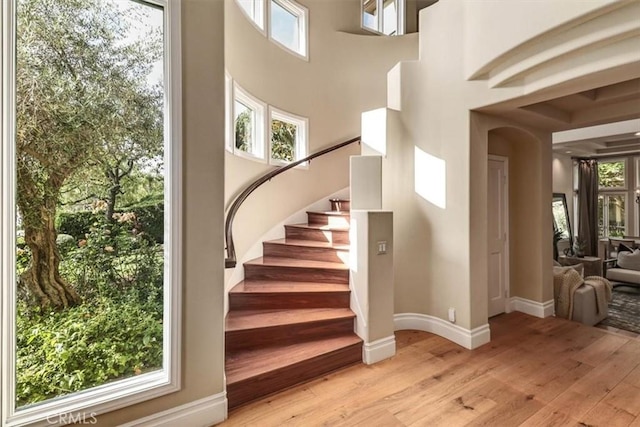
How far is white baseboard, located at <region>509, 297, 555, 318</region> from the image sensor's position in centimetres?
397

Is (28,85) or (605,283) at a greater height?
(28,85)

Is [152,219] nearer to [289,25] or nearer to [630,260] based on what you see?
[289,25]

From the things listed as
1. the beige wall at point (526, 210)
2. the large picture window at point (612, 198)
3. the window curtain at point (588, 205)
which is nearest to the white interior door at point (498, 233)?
the beige wall at point (526, 210)

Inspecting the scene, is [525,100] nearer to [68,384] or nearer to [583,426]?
[583,426]

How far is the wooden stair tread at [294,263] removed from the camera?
336cm

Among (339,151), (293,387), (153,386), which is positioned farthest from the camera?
(339,151)

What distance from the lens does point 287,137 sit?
4.64 meters

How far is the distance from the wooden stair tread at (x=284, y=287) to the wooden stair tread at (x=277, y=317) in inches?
7.5

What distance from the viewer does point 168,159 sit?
1.98 m

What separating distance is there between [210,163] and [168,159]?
26 centimetres

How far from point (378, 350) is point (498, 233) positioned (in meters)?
2.40

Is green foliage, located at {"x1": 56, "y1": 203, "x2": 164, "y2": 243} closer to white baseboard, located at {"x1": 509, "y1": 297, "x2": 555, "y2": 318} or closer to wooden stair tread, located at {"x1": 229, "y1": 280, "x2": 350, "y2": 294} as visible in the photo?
wooden stair tread, located at {"x1": 229, "y1": 280, "x2": 350, "y2": 294}

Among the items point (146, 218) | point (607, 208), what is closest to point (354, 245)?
point (146, 218)

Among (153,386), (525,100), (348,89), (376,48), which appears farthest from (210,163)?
(376,48)
